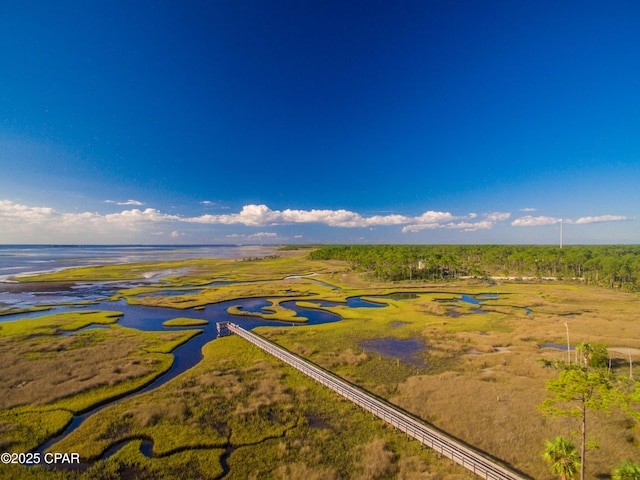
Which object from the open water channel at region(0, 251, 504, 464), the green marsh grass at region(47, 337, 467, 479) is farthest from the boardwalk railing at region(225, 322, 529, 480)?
the open water channel at region(0, 251, 504, 464)

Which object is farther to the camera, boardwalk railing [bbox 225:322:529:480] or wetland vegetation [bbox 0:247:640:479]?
wetland vegetation [bbox 0:247:640:479]

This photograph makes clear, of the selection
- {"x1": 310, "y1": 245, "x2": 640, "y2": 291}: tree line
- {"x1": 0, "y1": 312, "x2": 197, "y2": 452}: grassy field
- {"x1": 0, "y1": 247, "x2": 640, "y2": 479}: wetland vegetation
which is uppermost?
{"x1": 310, "y1": 245, "x2": 640, "y2": 291}: tree line

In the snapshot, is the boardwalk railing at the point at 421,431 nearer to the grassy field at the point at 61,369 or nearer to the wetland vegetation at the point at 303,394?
the wetland vegetation at the point at 303,394

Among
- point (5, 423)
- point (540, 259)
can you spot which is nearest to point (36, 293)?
point (5, 423)

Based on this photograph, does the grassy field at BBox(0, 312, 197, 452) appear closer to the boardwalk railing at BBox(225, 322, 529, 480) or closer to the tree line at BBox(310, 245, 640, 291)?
the boardwalk railing at BBox(225, 322, 529, 480)

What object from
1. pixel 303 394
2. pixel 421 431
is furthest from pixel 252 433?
pixel 421 431

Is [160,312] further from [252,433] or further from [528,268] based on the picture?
[528,268]
